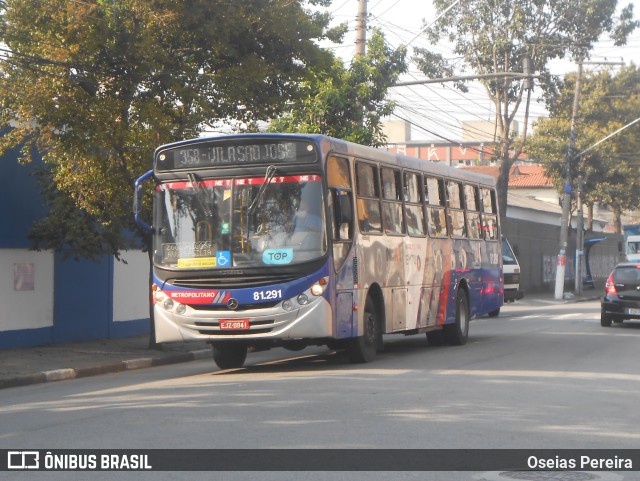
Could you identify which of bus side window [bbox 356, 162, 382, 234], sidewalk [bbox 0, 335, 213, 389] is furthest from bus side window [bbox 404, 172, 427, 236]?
sidewalk [bbox 0, 335, 213, 389]

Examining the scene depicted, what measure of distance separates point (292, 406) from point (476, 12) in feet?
115

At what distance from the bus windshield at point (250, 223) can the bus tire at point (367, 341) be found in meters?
1.99

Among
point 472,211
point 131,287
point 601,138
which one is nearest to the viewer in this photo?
point 472,211

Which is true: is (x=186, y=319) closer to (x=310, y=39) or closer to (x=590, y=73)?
(x=310, y=39)

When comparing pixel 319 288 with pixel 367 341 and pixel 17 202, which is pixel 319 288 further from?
pixel 17 202

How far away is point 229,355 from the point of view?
15984mm

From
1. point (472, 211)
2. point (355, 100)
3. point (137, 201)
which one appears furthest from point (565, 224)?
point (137, 201)

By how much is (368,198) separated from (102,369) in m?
5.16

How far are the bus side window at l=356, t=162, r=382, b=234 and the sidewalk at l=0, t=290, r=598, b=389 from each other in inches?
137

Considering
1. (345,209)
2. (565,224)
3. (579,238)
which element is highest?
(565,224)

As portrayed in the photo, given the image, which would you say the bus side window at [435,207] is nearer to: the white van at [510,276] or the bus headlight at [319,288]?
the bus headlight at [319,288]

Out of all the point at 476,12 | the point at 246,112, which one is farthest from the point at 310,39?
the point at 476,12

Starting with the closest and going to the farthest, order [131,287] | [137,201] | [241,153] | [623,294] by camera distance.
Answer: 1. [241,153]
2. [137,201]
3. [131,287]
4. [623,294]

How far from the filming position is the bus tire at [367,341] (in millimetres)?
15523
